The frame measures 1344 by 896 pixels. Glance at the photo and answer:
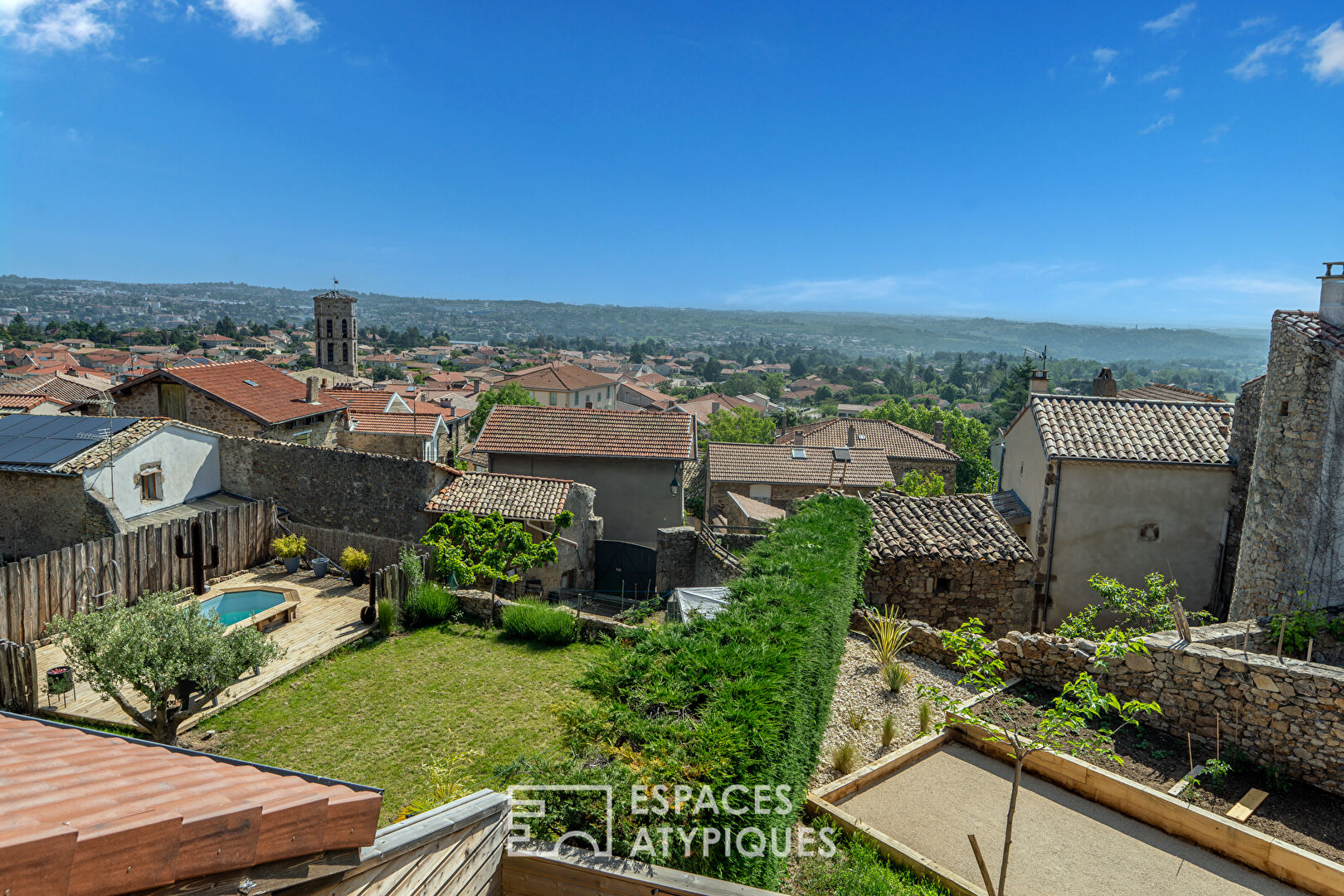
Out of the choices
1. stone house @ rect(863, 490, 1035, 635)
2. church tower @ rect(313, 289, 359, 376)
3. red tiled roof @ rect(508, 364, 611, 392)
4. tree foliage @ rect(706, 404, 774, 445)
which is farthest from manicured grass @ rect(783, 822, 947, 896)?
red tiled roof @ rect(508, 364, 611, 392)

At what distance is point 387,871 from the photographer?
132 inches

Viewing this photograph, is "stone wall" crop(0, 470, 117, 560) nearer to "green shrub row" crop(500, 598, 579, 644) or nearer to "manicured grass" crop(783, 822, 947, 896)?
"green shrub row" crop(500, 598, 579, 644)

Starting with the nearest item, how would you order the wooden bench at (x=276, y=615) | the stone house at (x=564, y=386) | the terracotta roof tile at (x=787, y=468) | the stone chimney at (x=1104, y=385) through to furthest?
the wooden bench at (x=276, y=615) < the stone chimney at (x=1104, y=385) < the terracotta roof tile at (x=787, y=468) < the stone house at (x=564, y=386)

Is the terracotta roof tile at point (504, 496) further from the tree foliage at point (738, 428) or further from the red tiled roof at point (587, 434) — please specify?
the tree foliage at point (738, 428)

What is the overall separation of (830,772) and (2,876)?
754 centimetres

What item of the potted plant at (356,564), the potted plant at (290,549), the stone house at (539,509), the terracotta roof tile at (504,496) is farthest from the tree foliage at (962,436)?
the potted plant at (290,549)

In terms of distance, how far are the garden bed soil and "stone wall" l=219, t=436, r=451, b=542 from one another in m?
14.0

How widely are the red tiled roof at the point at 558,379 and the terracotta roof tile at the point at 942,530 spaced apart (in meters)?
70.4

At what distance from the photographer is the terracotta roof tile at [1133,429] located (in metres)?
16.2

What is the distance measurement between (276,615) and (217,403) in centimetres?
1366

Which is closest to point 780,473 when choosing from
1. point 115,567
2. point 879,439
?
point 879,439

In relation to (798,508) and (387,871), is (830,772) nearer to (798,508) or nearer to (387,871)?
(387,871)

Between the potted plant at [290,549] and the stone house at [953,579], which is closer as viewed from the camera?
the stone house at [953,579]

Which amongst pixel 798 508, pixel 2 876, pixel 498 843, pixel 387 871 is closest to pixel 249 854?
pixel 2 876
